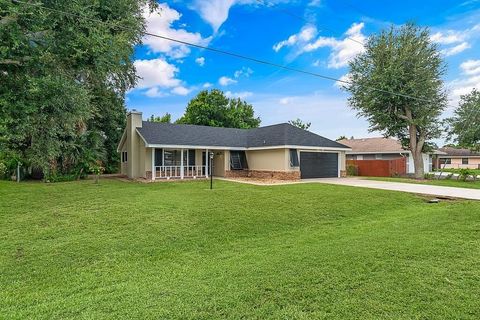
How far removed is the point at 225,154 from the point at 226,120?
1699 centimetres

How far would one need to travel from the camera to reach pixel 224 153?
843 inches

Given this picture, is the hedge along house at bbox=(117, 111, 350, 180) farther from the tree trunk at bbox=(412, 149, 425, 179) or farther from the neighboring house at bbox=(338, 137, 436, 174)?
the neighboring house at bbox=(338, 137, 436, 174)

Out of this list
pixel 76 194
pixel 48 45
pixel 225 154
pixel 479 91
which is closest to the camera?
pixel 48 45

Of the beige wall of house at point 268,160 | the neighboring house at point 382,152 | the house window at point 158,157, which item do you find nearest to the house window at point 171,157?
the house window at point 158,157

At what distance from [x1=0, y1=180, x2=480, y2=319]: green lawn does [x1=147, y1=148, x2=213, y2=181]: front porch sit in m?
8.81

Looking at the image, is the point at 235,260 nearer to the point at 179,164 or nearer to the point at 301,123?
the point at 179,164

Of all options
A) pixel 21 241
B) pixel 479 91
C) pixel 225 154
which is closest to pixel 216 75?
pixel 225 154

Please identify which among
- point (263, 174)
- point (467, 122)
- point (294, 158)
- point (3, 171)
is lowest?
point (263, 174)

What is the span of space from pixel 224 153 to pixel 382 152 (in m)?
18.1

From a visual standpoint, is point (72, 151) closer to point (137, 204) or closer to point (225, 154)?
point (225, 154)

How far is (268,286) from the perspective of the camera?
12.9 feet

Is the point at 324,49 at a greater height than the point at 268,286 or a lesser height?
greater

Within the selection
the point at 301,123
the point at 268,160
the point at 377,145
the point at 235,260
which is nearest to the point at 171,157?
the point at 268,160

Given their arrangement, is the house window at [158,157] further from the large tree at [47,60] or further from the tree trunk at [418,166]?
the tree trunk at [418,166]
